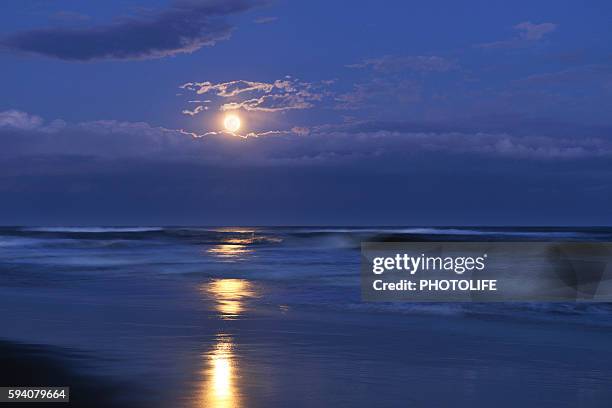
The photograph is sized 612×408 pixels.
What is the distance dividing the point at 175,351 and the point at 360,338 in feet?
7.79

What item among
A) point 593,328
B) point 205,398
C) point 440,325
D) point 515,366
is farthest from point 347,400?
point 593,328

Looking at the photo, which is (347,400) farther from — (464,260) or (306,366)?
(464,260)

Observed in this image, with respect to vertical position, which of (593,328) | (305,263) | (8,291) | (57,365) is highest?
(305,263)

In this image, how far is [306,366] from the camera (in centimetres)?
664

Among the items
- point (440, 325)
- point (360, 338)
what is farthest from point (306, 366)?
point (440, 325)

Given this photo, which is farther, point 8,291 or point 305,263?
point 305,263

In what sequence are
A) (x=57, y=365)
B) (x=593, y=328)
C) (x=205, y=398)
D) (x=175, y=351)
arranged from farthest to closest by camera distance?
(x=593, y=328) < (x=175, y=351) < (x=57, y=365) < (x=205, y=398)

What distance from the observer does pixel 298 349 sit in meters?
7.54

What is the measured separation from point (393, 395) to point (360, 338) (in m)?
2.68

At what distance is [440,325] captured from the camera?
9445 millimetres

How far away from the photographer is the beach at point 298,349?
5.66 m

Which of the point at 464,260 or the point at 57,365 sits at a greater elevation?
the point at 464,260

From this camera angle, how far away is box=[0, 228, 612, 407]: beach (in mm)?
5664

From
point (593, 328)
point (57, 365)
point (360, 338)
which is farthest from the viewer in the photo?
point (593, 328)
